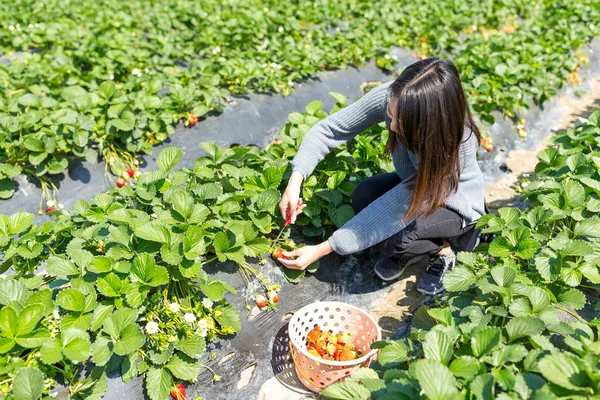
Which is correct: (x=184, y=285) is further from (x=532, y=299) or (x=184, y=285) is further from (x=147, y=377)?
(x=532, y=299)

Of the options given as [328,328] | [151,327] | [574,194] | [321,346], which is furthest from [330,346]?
[574,194]

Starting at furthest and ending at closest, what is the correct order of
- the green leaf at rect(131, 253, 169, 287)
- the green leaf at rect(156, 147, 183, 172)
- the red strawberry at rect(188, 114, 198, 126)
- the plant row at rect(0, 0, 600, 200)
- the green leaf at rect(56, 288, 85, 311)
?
the red strawberry at rect(188, 114, 198, 126) → the plant row at rect(0, 0, 600, 200) → the green leaf at rect(156, 147, 183, 172) → the green leaf at rect(131, 253, 169, 287) → the green leaf at rect(56, 288, 85, 311)

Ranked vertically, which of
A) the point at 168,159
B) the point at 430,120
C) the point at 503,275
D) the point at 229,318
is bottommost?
the point at 229,318

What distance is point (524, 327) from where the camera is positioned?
172 centimetres

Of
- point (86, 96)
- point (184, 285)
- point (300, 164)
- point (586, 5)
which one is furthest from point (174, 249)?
point (586, 5)

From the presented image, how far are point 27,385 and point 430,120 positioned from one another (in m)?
1.67

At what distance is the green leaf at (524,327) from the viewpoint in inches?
66.9

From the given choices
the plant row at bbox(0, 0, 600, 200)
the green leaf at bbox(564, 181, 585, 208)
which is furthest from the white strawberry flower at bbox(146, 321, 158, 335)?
the green leaf at bbox(564, 181, 585, 208)

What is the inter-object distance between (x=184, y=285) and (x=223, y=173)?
32.8 inches

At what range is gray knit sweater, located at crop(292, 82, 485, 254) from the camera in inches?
93.4

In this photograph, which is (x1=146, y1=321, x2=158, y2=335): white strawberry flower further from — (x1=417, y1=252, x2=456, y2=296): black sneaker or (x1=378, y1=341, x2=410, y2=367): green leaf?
(x1=417, y1=252, x2=456, y2=296): black sneaker

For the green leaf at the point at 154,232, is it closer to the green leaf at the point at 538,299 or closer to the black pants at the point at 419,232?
the black pants at the point at 419,232

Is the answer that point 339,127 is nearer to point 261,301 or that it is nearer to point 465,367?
point 261,301

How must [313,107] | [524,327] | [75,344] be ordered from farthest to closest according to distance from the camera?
[313,107] < [75,344] < [524,327]
